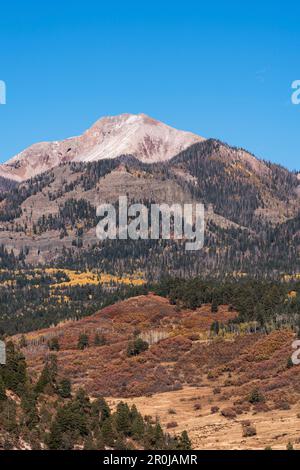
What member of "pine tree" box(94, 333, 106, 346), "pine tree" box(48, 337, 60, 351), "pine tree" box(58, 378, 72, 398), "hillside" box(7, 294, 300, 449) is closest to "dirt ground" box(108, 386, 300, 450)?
"hillside" box(7, 294, 300, 449)

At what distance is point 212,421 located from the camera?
357 ft

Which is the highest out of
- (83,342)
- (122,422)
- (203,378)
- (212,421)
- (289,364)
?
(122,422)

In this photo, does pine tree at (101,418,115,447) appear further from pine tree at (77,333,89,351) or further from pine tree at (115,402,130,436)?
pine tree at (77,333,89,351)

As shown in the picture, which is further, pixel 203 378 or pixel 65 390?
pixel 203 378

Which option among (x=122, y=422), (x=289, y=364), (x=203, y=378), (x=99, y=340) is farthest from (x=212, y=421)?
(x=99, y=340)

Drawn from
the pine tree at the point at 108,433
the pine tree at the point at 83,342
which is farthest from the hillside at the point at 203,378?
the pine tree at the point at 108,433

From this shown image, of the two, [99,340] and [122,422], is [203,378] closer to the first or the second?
[99,340]

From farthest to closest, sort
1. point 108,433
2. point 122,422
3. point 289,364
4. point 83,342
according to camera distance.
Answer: point 83,342
point 289,364
point 122,422
point 108,433

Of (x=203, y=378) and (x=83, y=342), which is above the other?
(x=83, y=342)

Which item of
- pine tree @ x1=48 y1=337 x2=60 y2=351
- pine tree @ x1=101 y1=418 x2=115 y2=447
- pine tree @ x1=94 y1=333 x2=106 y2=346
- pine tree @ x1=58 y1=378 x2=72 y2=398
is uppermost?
pine tree @ x1=58 y1=378 x2=72 y2=398

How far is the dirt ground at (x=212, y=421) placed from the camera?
297ft

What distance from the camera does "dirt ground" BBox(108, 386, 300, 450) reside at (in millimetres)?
90500
